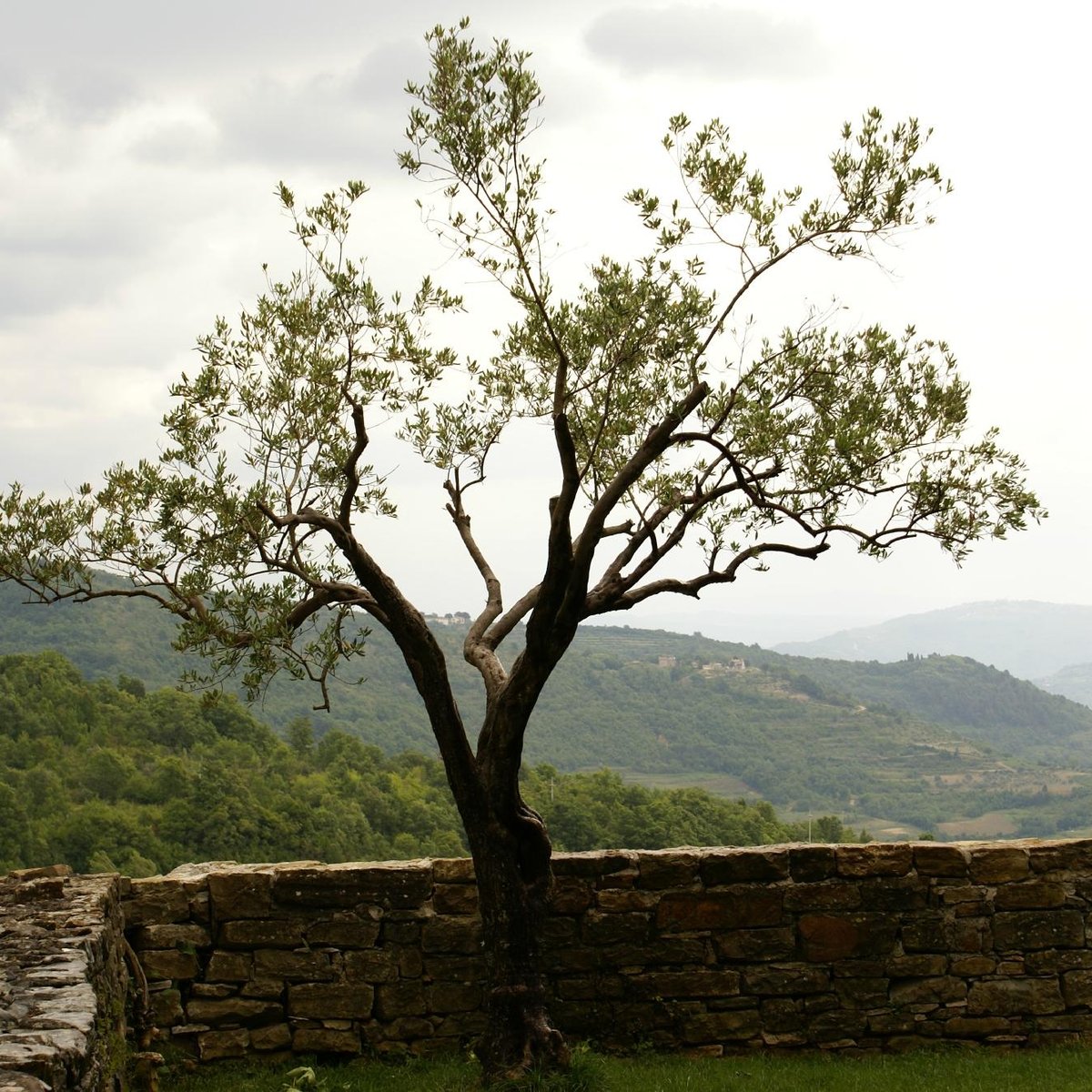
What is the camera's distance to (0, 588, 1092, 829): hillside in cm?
4953

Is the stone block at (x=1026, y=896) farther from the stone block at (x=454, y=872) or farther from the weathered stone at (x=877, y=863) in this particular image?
the stone block at (x=454, y=872)

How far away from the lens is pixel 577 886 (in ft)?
25.6

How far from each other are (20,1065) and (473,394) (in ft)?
20.6

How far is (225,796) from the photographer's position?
71.6 ft

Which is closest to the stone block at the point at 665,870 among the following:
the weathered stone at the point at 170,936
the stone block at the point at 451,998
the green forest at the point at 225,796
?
the stone block at the point at 451,998

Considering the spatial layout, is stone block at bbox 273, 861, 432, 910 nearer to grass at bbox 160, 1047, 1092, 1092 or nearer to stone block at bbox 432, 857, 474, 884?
stone block at bbox 432, 857, 474, 884

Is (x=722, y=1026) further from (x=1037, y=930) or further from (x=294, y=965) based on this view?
(x=294, y=965)

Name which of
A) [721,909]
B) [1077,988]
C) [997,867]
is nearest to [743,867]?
[721,909]

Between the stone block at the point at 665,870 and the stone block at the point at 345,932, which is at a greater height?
the stone block at the point at 665,870

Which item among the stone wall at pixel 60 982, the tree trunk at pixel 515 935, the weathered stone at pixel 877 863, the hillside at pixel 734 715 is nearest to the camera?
the stone wall at pixel 60 982

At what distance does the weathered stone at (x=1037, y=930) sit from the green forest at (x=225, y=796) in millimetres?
7769

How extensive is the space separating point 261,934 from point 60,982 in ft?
9.78

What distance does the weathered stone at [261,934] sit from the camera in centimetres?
754

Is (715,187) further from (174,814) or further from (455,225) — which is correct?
(174,814)
